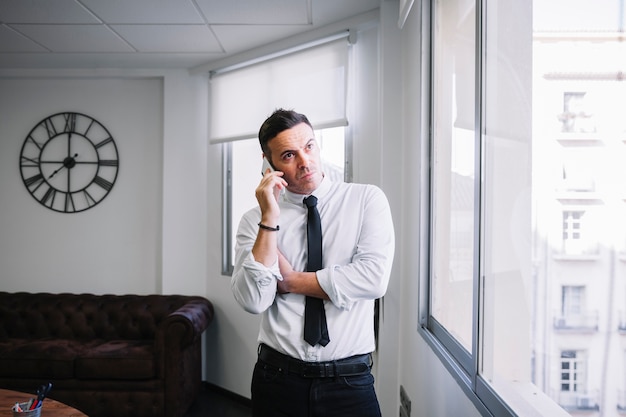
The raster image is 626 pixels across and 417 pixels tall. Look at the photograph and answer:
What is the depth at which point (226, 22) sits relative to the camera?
3.44 meters

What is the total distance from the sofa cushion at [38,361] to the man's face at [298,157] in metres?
2.85

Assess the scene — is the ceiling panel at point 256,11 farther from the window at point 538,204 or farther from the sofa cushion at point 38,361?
the sofa cushion at point 38,361

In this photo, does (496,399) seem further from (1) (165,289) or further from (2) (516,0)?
(1) (165,289)

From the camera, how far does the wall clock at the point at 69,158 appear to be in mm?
4699

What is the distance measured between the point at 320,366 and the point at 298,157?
664 millimetres

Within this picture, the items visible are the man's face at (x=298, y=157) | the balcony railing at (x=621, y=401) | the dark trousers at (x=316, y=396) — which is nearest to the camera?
the balcony railing at (x=621, y=401)

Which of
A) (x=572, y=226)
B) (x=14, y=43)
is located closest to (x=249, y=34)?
(x=14, y=43)

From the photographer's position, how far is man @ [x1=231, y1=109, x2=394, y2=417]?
5.15ft

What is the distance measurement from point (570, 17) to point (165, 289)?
161 inches

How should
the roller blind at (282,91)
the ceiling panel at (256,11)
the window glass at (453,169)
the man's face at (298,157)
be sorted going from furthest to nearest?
the roller blind at (282,91) < the ceiling panel at (256,11) < the window glass at (453,169) < the man's face at (298,157)

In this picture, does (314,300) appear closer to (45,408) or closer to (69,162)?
(45,408)

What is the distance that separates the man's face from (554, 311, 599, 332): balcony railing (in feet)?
2.80

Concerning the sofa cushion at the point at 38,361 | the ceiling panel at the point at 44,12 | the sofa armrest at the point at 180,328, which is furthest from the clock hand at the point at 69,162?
the sofa armrest at the point at 180,328

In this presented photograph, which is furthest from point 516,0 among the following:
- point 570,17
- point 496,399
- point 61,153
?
point 61,153
